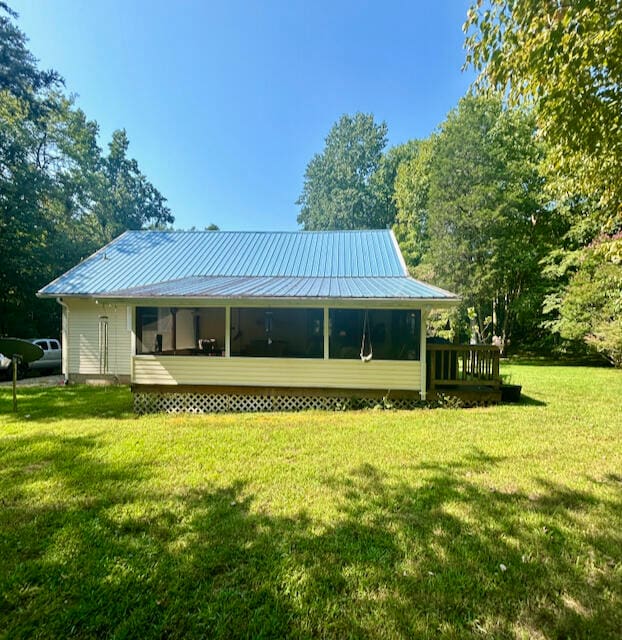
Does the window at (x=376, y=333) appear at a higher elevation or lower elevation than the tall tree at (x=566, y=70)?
lower

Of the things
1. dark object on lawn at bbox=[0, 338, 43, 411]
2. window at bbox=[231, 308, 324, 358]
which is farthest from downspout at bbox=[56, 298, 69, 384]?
window at bbox=[231, 308, 324, 358]

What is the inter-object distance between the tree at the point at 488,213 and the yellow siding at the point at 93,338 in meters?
16.5

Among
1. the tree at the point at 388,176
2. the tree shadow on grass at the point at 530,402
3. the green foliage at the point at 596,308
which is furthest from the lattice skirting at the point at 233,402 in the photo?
the tree at the point at 388,176

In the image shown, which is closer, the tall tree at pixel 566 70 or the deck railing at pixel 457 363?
the tall tree at pixel 566 70

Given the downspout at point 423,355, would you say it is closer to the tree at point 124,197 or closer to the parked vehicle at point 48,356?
the parked vehicle at point 48,356

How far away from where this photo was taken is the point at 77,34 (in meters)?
10.6

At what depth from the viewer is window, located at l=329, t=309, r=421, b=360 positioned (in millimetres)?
8031

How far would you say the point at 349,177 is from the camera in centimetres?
3638

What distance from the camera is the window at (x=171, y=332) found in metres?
8.25

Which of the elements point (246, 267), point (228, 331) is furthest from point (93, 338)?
point (228, 331)

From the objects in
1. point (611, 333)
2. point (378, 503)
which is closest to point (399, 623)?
point (378, 503)

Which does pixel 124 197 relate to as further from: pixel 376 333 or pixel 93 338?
pixel 376 333

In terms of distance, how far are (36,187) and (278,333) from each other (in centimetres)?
1641

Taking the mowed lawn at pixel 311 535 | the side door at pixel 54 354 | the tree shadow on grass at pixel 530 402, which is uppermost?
the side door at pixel 54 354
